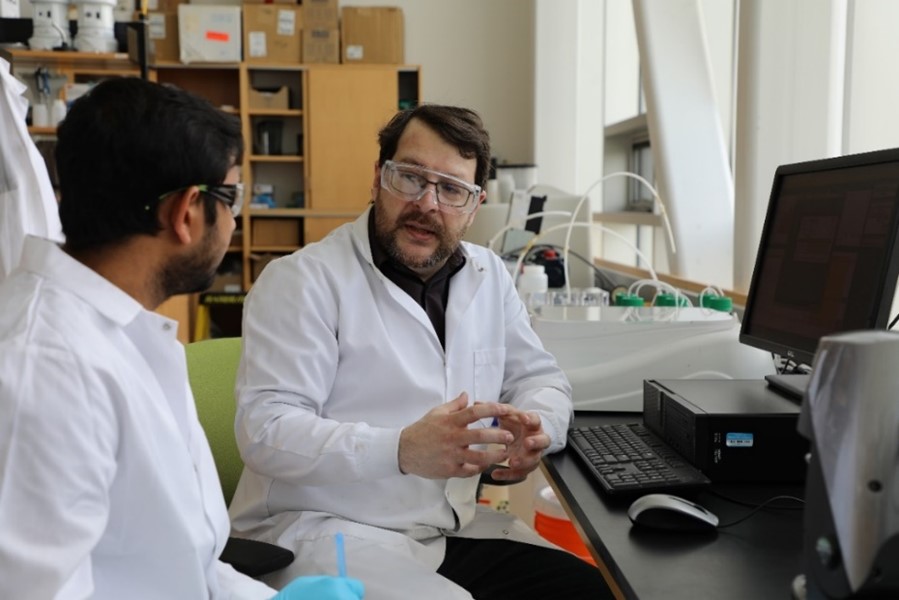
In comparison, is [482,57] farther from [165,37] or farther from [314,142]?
[165,37]

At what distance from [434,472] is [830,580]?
29.2 inches

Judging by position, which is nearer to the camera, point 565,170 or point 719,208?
point 719,208

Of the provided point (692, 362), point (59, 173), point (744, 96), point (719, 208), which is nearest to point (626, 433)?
point (692, 362)

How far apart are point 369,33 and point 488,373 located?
5.52 metres

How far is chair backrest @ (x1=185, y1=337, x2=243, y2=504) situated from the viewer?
70.3 inches

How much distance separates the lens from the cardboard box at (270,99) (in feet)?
22.1

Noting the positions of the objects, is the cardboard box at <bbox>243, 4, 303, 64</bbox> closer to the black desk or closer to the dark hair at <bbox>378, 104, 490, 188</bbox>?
the dark hair at <bbox>378, 104, 490, 188</bbox>

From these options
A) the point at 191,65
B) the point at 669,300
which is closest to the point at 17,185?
the point at 669,300

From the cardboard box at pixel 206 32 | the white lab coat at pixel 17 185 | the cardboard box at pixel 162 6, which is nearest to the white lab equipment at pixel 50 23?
the cardboard box at pixel 206 32

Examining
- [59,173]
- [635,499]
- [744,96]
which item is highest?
[744,96]

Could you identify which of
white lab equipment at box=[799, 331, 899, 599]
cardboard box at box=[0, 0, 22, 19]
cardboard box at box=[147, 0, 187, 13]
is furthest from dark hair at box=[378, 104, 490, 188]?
cardboard box at box=[147, 0, 187, 13]

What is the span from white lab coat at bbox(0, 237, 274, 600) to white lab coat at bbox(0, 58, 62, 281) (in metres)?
1.19

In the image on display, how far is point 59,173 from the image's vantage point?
99 cm

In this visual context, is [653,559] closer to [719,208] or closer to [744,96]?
[744,96]
